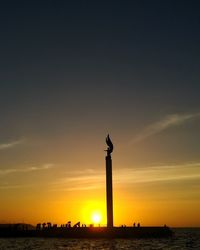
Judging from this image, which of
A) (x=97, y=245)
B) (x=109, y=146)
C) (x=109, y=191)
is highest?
(x=109, y=146)

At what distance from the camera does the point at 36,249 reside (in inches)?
2726

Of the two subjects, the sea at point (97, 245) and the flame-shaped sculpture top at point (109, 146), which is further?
the flame-shaped sculpture top at point (109, 146)

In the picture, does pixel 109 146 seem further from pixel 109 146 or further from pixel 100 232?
pixel 100 232

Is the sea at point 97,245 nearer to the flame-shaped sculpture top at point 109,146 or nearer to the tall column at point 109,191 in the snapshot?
the tall column at point 109,191

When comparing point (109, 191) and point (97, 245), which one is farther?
point (109, 191)

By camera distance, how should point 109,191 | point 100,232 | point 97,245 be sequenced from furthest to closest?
point 100,232, point 109,191, point 97,245

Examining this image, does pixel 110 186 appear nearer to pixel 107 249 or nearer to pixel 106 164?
pixel 106 164

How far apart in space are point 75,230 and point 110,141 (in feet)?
69.6

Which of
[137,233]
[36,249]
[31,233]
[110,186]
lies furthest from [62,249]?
[31,233]

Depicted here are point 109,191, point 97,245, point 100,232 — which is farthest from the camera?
point 100,232

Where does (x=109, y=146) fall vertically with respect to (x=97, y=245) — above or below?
above

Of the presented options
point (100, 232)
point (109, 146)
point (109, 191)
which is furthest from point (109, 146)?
point (100, 232)

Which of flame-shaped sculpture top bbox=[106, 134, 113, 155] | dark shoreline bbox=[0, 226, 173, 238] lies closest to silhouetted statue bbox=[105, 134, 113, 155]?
flame-shaped sculpture top bbox=[106, 134, 113, 155]

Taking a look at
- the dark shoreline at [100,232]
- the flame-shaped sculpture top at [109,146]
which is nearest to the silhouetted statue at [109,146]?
the flame-shaped sculpture top at [109,146]
